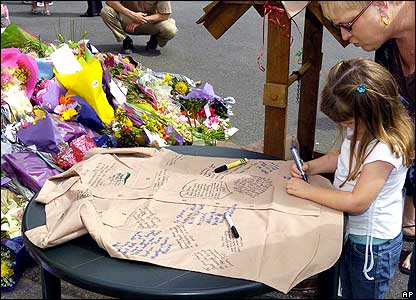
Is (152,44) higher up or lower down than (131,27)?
lower down

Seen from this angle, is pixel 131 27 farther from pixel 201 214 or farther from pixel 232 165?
pixel 201 214

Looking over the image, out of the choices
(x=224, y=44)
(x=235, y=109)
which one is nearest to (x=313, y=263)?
(x=235, y=109)

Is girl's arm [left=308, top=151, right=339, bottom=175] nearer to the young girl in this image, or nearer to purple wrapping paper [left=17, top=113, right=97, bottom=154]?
the young girl

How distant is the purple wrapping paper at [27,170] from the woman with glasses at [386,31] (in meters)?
1.28

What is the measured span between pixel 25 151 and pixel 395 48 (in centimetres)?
149

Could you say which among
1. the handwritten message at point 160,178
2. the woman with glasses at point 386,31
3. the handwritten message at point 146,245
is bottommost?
the handwritten message at point 146,245

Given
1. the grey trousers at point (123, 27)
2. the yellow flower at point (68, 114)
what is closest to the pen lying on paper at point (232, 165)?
the yellow flower at point (68, 114)

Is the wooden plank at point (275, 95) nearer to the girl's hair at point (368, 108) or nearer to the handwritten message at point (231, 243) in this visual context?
the girl's hair at point (368, 108)

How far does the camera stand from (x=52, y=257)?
1402mm

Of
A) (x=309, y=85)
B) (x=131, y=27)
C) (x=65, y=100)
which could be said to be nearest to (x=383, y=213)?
(x=309, y=85)

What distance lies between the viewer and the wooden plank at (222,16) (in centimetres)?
190

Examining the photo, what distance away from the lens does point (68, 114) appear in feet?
9.13

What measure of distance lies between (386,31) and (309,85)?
2.55 feet

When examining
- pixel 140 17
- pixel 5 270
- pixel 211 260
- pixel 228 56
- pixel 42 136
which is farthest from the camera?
pixel 228 56
